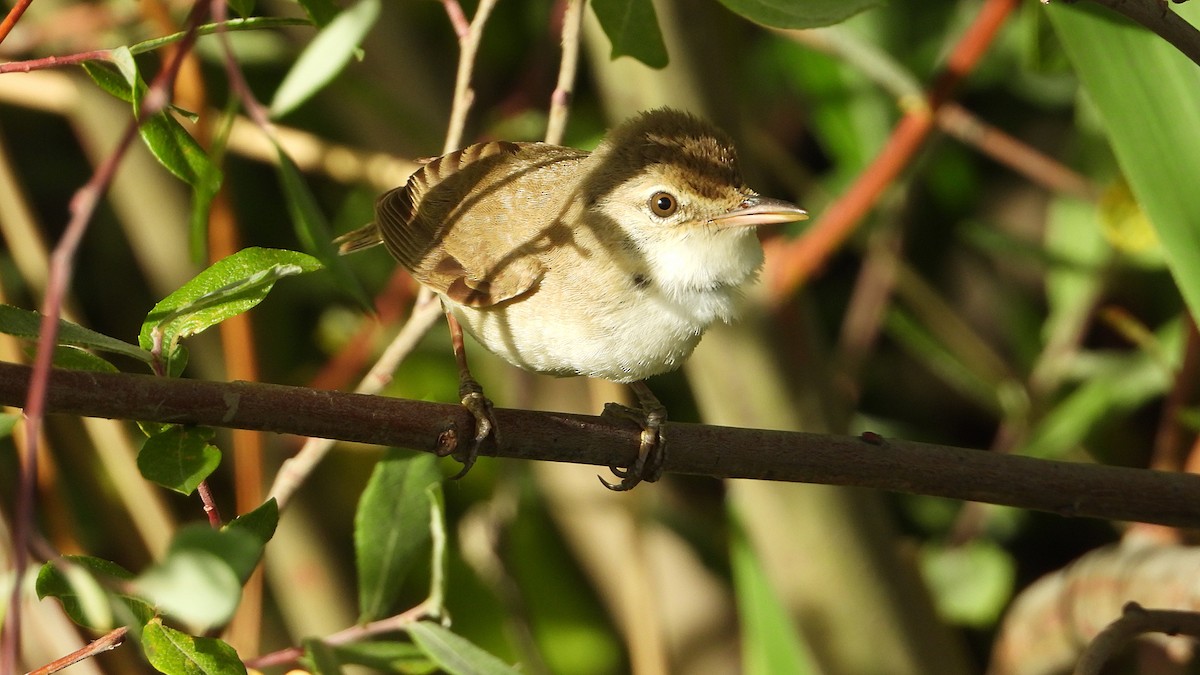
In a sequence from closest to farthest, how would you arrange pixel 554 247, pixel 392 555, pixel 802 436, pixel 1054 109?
pixel 802 436 → pixel 392 555 → pixel 554 247 → pixel 1054 109

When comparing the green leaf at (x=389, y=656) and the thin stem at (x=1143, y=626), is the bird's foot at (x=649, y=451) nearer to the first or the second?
the green leaf at (x=389, y=656)

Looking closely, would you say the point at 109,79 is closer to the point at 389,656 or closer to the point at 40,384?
the point at 40,384

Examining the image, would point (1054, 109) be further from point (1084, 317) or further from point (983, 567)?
point (983, 567)

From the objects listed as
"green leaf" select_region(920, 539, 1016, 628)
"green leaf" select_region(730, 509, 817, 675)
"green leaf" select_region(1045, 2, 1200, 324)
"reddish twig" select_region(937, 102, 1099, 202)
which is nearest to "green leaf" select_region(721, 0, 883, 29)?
"green leaf" select_region(1045, 2, 1200, 324)

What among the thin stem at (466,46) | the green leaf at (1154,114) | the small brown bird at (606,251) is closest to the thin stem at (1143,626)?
the green leaf at (1154,114)

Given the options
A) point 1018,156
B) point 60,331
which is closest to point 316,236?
point 60,331

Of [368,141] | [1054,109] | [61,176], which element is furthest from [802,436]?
[61,176]
